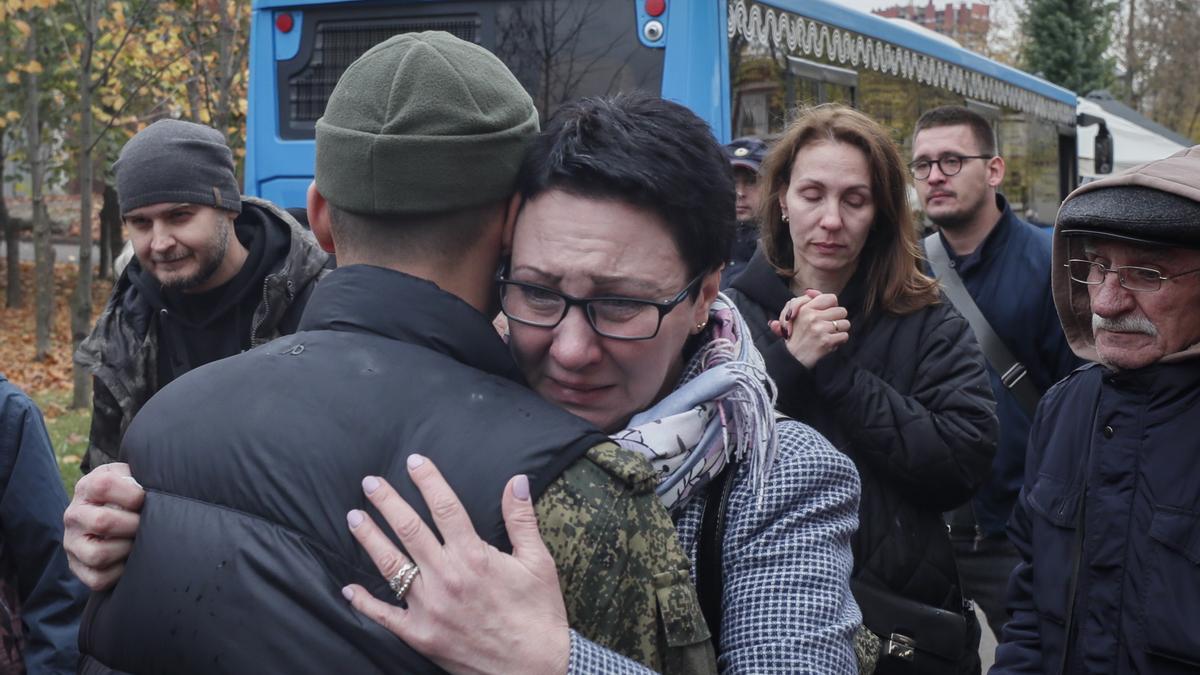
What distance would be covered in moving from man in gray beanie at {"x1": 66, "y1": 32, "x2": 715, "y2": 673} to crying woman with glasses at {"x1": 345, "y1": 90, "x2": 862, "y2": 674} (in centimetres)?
21

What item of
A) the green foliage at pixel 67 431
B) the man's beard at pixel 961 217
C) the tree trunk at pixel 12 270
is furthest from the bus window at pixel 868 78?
the tree trunk at pixel 12 270

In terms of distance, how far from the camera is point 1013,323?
4.84m

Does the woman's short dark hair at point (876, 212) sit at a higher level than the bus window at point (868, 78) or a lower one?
lower

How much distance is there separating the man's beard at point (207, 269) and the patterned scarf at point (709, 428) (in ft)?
8.72

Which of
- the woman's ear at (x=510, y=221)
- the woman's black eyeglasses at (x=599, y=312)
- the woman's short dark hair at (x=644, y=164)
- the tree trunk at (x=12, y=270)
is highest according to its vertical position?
the woman's short dark hair at (x=644, y=164)

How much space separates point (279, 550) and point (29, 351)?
68.6 feet

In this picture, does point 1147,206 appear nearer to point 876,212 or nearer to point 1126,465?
point 1126,465

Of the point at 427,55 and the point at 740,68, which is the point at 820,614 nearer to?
the point at 427,55

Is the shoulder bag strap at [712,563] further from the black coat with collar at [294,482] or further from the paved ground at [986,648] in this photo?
the paved ground at [986,648]

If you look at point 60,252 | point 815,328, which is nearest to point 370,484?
point 815,328

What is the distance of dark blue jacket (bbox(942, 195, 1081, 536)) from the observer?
459 centimetres

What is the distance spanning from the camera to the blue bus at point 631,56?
7184 millimetres

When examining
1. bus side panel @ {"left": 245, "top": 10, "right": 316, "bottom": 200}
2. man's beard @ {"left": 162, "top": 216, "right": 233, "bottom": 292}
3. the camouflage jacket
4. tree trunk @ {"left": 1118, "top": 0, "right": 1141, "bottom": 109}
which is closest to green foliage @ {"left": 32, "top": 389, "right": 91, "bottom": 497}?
bus side panel @ {"left": 245, "top": 10, "right": 316, "bottom": 200}

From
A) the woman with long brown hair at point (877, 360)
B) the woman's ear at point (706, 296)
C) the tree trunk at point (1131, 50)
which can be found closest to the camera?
the woman's ear at point (706, 296)
